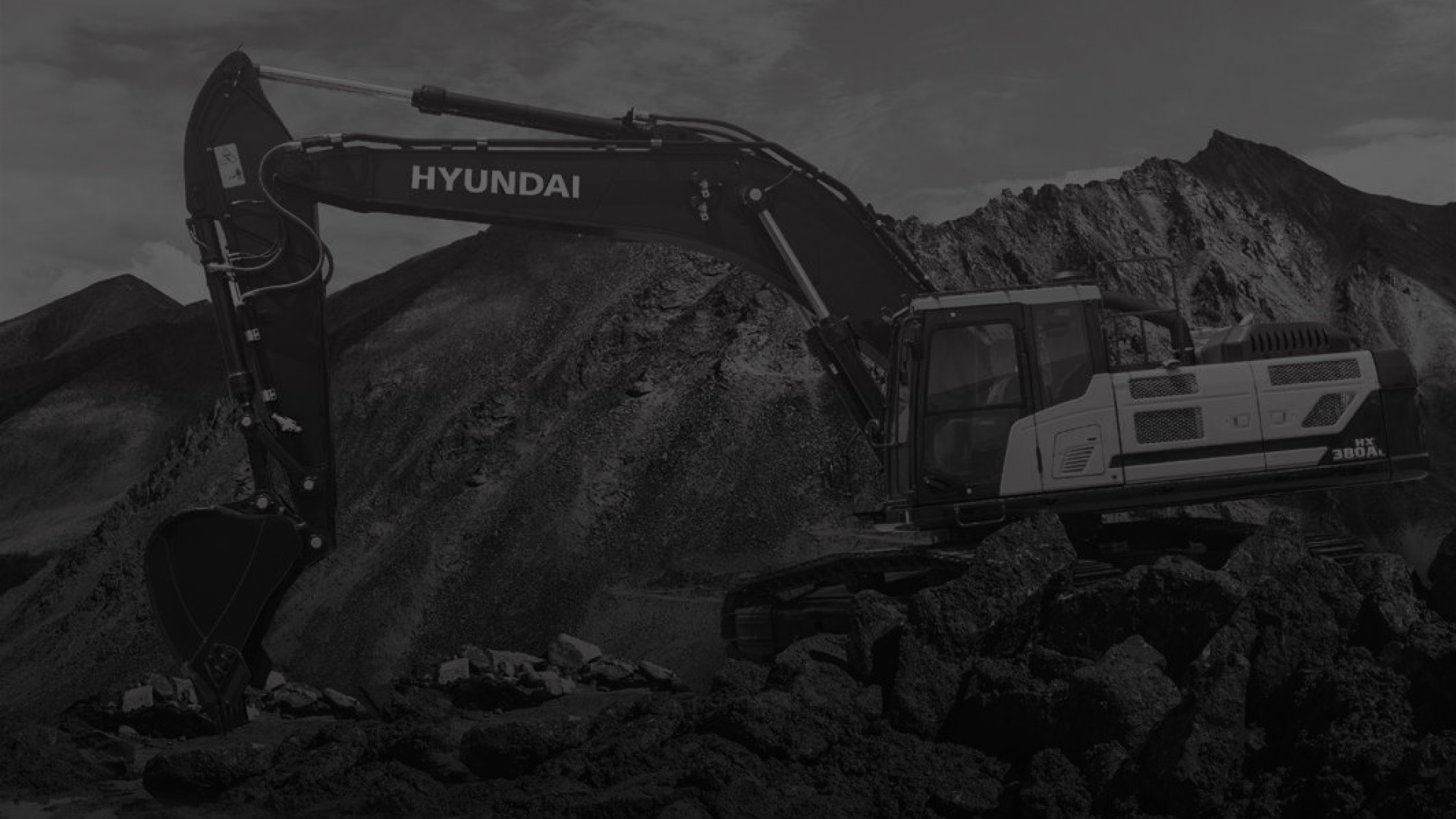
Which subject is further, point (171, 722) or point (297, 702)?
point (297, 702)

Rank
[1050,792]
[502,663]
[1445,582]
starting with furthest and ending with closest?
1. [502,663]
2. [1445,582]
3. [1050,792]

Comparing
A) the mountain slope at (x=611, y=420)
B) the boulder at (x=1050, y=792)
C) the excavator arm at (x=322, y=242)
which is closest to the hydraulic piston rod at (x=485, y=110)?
the excavator arm at (x=322, y=242)

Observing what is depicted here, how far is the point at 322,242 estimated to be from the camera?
10398 millimetres

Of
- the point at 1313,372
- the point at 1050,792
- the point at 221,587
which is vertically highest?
the point at 1313,372

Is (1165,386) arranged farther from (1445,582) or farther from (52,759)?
(52,759)

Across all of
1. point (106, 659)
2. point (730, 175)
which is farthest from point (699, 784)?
point (106, 659)

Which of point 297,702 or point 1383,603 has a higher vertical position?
point 1383,603

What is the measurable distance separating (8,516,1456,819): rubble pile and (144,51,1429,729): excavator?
2.26ft

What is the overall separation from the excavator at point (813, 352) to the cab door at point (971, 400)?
13mm

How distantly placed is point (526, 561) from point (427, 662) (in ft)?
15.6

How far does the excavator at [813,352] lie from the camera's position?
967 centimetres

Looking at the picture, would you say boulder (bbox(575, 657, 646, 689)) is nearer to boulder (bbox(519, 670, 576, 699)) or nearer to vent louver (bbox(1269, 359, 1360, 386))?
boulder (bbox(519, 670, 576, 699))

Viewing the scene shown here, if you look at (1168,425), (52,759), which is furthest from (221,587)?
(1168,425)

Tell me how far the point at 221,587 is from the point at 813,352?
13.8 feet
